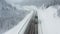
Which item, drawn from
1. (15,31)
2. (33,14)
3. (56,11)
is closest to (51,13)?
(56,11)

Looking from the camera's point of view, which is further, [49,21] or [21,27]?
Result: [49,21]

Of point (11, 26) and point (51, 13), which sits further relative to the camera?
point (51, 13)

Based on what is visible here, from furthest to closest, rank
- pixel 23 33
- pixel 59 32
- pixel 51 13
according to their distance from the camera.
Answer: pixel 51 13 < pixel 59 32 < pixel 23 33

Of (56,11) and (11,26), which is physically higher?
(56,11)

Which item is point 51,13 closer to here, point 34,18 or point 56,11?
point 56,11

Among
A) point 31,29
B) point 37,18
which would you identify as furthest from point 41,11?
point 31,29

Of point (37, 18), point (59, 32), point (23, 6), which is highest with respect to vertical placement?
point (23, 6)

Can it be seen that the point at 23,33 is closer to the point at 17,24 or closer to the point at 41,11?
the point at 17,24

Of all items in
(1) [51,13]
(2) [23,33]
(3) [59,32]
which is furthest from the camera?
(1) [51,13]
